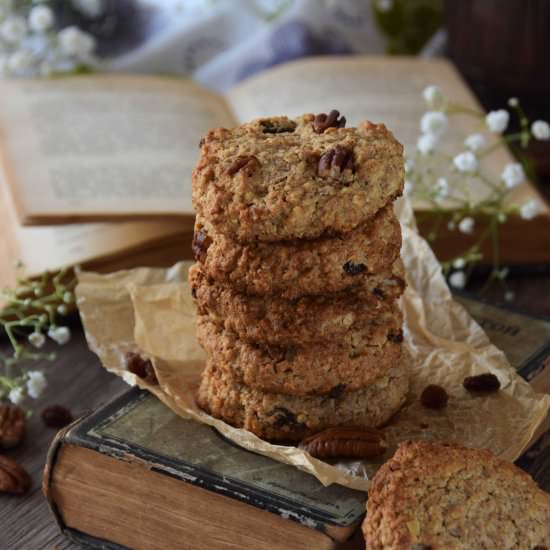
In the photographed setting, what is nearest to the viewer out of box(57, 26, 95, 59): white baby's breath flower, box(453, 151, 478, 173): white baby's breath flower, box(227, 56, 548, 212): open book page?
box(453, 151, 478, 173): white baby's breath flower

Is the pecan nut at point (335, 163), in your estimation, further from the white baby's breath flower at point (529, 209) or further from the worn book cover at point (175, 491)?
→ the white baby's breath flower at point (529, 209)

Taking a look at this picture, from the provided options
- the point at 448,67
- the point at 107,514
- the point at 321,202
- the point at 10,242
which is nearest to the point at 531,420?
the point at 321,202

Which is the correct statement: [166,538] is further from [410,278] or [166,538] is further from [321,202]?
[410,278]

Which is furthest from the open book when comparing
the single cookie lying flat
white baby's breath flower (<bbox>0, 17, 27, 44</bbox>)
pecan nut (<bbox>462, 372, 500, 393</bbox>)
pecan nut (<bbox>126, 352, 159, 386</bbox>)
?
the single cookie lying flat

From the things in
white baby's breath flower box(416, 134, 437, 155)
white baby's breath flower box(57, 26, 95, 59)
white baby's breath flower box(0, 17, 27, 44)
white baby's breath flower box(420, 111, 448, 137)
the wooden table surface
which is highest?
white baby's breath flower box(0, 17, 27, 44)

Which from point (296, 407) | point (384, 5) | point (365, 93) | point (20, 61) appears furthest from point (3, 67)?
point (296, 407)

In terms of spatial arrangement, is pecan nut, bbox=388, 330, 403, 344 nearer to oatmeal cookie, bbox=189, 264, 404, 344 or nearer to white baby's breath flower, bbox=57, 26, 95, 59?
oatmeal cookie, bbox=189, 264, 404, 344

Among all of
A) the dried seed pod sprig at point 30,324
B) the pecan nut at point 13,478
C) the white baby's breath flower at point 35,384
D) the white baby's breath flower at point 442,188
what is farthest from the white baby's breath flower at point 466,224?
the pecan nut at point 13,478
